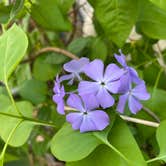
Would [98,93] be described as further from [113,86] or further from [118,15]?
[118,15]

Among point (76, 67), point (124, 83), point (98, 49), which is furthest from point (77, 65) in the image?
point (98, 49)

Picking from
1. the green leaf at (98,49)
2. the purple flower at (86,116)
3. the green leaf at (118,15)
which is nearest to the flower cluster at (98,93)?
the purple flower at (86,116)

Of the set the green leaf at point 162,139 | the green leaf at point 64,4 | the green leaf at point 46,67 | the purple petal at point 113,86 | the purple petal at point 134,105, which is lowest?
the green leaf at point 46,67

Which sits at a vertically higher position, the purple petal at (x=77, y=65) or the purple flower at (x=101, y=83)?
the purple flower at (x=101, y=83)

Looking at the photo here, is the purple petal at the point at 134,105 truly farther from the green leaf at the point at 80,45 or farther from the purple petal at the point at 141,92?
the green leaf at the point at 80,45

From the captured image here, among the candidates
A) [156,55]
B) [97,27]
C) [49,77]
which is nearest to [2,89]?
[49,77]

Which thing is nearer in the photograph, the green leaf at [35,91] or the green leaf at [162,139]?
the green leaf at [162,139]

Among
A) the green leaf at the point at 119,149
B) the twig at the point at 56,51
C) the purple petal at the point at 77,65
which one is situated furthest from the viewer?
the twig at the point at 56,51

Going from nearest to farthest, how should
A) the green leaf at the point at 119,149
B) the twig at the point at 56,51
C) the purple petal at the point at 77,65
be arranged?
the green leaf at the point at 119,149 < the purple petal at the point at 77,65 < the twig at the point at 56,51

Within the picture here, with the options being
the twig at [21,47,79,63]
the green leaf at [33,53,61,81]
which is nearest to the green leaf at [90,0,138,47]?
the twig at [21,47,79,63]
